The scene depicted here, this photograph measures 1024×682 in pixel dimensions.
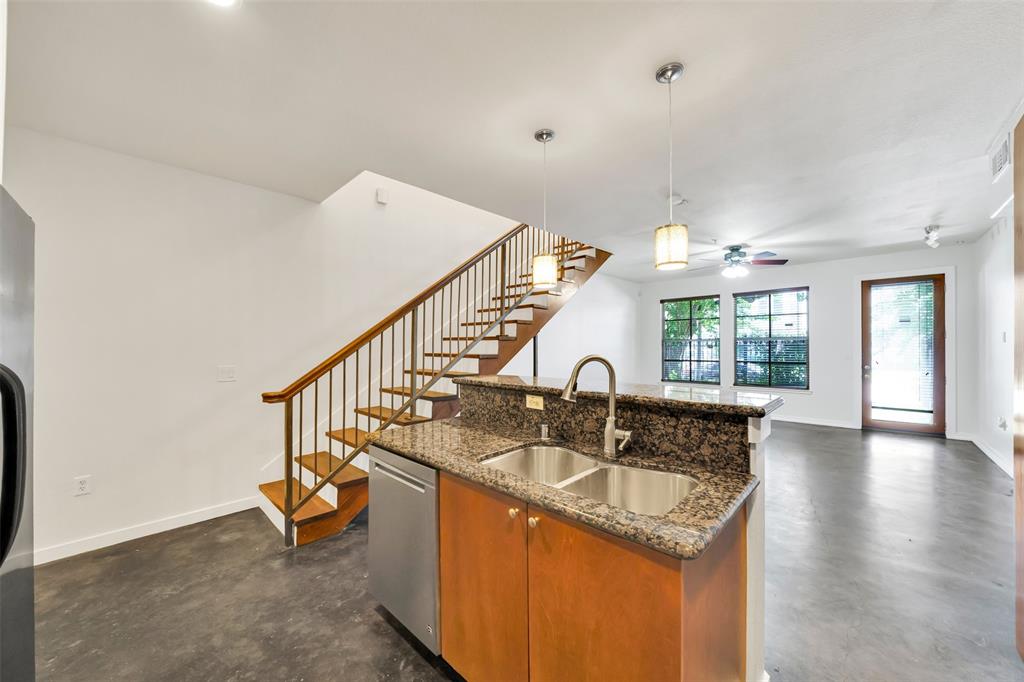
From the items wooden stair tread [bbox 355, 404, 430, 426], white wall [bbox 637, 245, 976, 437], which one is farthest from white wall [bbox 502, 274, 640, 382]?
wooden stair tread [bbox 355, 404, 430, 426]

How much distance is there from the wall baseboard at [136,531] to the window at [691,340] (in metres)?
7.08

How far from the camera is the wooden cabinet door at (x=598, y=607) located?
975mm

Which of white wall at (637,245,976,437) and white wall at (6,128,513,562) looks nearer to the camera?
white wall at (6,128,513,562)

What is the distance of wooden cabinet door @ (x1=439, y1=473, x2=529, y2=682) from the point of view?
51.4 inches

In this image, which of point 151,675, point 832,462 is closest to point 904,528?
point 832,462

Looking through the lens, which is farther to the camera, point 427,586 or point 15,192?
point 15,192

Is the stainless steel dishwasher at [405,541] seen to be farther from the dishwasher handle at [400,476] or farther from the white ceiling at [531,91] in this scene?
the white ceiling at [531,91]

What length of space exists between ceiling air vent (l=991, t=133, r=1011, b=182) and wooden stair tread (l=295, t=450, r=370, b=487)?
4.63 meters

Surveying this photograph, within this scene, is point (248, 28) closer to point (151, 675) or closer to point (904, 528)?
point (151, 675)

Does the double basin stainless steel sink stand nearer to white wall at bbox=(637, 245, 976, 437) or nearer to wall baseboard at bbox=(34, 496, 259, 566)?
wall baseboard at bbox=(34, 496, 259, 566)

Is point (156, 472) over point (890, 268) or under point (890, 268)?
under

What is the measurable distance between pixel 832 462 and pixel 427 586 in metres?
4.64

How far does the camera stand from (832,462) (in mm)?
4316

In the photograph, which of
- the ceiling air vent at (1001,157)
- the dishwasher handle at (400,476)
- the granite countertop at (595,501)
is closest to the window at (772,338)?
the ceiling air vent at (1001,157)
